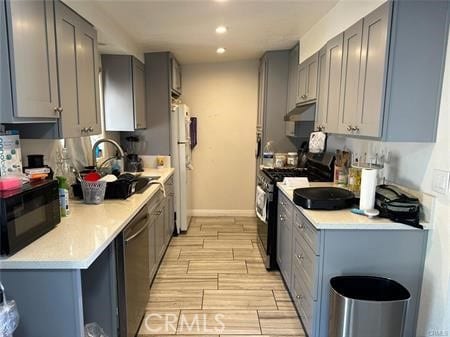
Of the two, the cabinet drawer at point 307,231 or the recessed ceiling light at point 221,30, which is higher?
the recessed ceiling light at point 221,30

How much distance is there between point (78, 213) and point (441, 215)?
2.19m

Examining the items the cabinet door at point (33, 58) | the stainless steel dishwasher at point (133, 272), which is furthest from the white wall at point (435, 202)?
the cabinet door at point (33, 58)

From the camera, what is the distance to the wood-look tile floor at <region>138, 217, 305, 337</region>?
2387mm

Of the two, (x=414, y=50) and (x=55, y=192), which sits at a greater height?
(x=414, y=50)

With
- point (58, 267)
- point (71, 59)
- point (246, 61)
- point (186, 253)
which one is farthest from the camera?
point (246, 61)

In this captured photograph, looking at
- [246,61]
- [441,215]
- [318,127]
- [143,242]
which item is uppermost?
[246,61]

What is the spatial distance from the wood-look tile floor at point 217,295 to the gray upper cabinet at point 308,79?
72.1 inches

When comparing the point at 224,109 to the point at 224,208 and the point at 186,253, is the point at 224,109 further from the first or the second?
the point at 186,253

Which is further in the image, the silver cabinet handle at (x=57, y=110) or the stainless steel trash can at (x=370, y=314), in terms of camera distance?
the silver cabinet handle at (x=57, y=110)

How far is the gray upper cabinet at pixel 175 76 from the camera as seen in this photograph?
4.09 meters

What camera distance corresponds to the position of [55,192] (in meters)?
1.74

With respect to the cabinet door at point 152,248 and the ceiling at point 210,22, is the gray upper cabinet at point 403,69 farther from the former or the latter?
the cabinet door at point 152,248

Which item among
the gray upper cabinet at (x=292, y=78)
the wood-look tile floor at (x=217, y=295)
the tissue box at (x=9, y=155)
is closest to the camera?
the tissue box at (x=9, y=155)

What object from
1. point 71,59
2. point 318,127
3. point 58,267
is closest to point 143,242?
point 58,267
